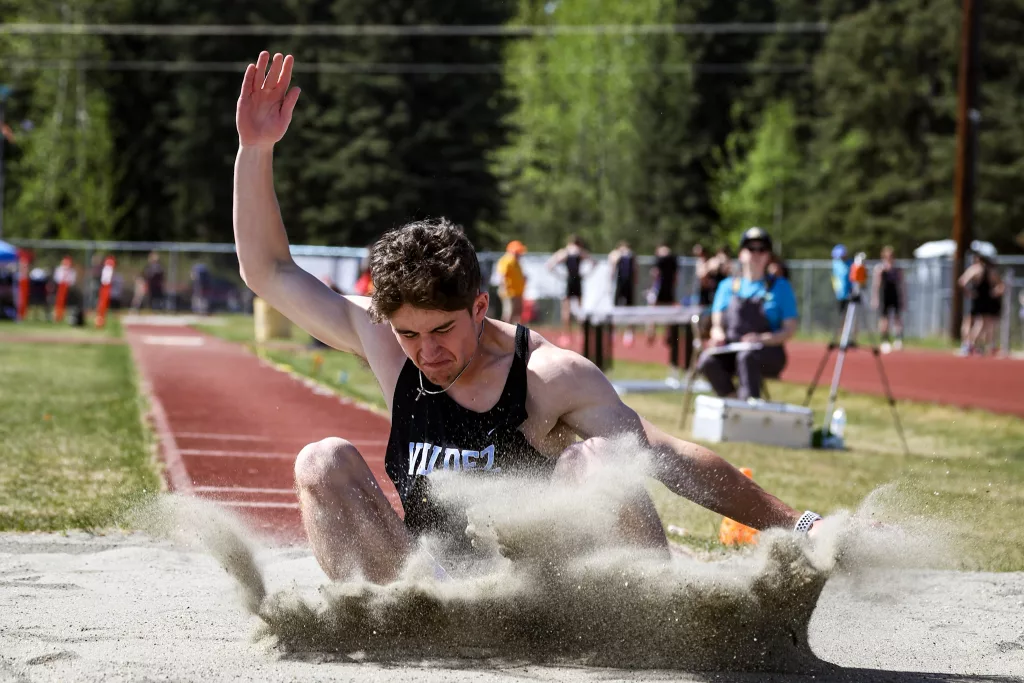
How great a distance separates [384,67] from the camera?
48.9 m

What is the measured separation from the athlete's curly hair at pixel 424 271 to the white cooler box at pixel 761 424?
6900mm

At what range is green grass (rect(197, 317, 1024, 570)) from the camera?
587cm

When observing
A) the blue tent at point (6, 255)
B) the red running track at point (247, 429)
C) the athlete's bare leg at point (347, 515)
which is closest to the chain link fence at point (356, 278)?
the blue tent at point (6, 255)

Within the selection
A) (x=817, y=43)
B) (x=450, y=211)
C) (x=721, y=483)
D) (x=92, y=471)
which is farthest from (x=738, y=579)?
(x=817, y=43)

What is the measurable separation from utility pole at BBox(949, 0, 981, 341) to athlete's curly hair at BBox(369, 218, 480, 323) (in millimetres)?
23891

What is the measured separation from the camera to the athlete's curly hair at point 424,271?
3582mm

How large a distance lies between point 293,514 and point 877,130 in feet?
153

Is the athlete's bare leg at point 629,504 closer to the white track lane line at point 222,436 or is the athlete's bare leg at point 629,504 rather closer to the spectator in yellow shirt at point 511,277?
the white track lane line at point 222,436

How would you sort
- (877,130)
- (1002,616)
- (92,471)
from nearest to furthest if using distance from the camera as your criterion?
(1002,616), (92,471), (877,130)

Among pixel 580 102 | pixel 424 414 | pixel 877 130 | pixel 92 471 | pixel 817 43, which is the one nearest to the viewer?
pixel 424 414

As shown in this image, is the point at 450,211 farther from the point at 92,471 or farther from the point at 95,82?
the point at 92,471

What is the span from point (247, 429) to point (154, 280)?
3011 centimetres

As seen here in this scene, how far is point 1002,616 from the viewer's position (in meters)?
4.80

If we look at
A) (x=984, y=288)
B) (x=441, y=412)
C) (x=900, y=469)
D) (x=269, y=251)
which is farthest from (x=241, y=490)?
(x=984, y=288)
